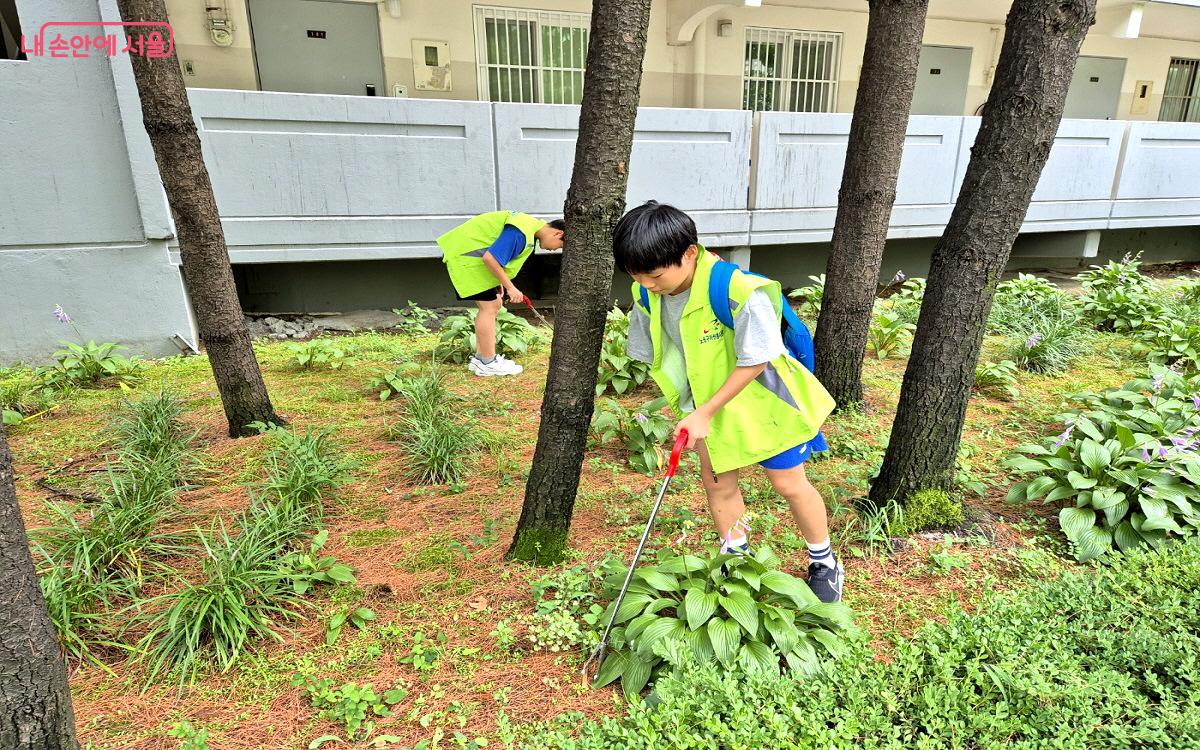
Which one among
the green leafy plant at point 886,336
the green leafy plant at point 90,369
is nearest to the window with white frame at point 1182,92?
the green leafy plant at point 886,336

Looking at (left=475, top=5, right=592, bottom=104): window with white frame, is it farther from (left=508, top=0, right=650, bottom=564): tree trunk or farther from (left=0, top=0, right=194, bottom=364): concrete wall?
(left=508, top=0, right=650, bottom=564): tree trunk

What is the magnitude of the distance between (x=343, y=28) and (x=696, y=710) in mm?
8107

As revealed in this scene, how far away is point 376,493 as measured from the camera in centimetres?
345

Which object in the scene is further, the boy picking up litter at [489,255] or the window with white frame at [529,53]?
the window with white frame at [529,53]

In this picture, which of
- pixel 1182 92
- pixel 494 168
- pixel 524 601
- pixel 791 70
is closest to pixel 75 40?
pixel 494 168

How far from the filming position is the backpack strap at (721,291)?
2152 mm

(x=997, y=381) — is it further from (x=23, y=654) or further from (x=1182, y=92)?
(x=1182, y=92)

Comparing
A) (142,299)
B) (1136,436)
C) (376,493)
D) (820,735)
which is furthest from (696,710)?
(142,299)

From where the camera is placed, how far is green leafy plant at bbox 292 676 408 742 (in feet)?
6.62

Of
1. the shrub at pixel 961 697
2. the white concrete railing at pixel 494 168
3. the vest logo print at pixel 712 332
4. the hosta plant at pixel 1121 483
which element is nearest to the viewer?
the shrub at pixel 961 697

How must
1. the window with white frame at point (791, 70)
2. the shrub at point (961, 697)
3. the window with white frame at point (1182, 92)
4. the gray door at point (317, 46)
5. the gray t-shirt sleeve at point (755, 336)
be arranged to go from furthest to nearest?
the window with white frame at point (1182, 92) < the window with white frame at point (791, 70) < the gray door at point (317, 46) < the gray t-shirt sleeve at point (755, 336) < the shrub at point (961, 697)

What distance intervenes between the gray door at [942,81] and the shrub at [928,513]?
8.86 m

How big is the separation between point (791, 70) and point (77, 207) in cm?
878

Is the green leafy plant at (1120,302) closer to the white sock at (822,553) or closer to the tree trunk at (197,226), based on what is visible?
the white sock at (822,553)
